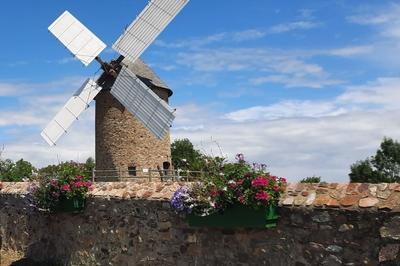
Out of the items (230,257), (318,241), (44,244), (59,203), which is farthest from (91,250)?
(318,241)

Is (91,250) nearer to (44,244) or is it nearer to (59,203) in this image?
(59,203)

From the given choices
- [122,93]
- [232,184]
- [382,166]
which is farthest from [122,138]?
[382,166]

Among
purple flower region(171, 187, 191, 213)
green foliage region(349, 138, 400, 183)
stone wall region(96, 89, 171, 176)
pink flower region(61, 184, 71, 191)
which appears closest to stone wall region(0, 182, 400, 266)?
purple flower region(171, 187, 191, 213)

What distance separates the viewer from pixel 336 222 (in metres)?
6.27

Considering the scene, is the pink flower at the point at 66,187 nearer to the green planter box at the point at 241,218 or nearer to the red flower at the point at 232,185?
the green planter box at the point at 241,218

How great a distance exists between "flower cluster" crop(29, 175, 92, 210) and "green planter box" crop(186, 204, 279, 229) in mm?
3770

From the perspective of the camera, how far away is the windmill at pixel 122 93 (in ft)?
70.8

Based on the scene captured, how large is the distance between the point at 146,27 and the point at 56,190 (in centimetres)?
1228

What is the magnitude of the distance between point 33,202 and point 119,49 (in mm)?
11726

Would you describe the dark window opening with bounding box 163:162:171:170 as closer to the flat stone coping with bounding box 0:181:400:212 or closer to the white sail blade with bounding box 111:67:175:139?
the white sail blade with bounding box 111:67:175:139

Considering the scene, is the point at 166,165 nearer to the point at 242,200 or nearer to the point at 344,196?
the point at 242,200

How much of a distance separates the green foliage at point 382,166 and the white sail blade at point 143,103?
3213 cm

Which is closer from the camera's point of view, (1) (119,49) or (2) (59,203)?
(2) (59,203)

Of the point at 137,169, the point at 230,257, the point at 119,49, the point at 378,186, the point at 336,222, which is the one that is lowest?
the point at 230,257
